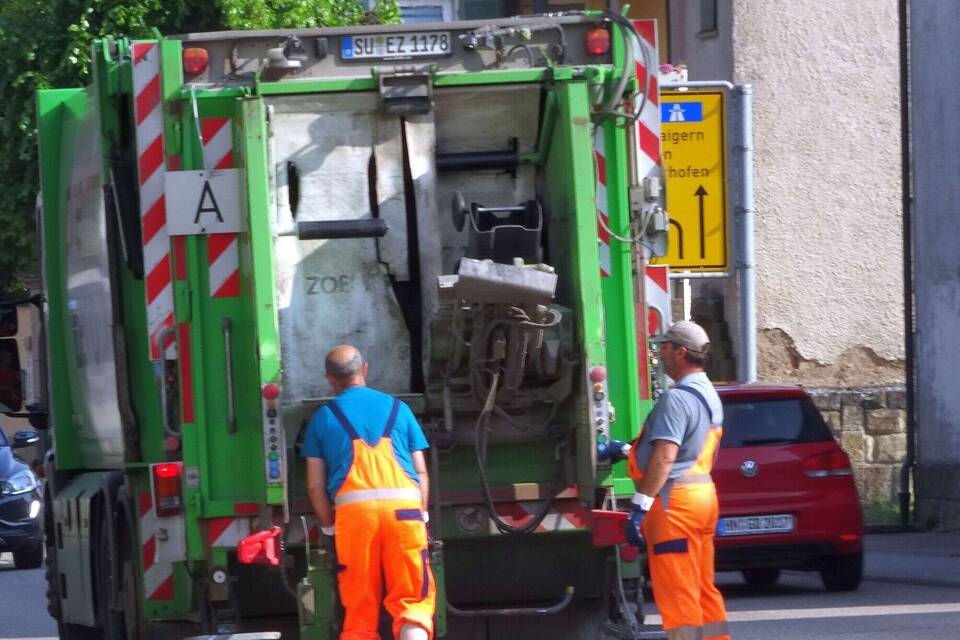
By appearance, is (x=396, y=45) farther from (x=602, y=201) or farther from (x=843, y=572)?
(x=843, y=572)

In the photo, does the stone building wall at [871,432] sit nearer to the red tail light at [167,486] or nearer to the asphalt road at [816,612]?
the asphalt road at [816,612]

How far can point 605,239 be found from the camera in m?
8.12

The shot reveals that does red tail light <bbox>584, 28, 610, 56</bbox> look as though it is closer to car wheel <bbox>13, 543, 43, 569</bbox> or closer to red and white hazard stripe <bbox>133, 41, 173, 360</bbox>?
red and white hazard stripe <bbox>133, 41, 173, 360</bbox>

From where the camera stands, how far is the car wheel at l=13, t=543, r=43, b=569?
18.7 meters

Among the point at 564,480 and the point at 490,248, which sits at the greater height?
the point at 490,248

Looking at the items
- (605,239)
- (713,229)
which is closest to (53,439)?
(605,239)

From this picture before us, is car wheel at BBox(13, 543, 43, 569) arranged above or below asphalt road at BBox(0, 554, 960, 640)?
below

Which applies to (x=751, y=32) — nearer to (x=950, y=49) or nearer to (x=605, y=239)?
(x=950, y=49)

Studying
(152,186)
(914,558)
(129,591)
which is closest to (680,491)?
(152,186)

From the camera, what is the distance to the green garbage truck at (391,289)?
786 cm

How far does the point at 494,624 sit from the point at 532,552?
0.40 meters

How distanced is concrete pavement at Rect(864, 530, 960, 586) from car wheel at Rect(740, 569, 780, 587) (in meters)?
0.68

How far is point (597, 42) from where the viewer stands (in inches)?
328

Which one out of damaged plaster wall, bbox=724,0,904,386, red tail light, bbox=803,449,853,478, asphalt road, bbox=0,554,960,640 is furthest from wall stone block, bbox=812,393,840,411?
red tail light, bbox=803,449,853,478
